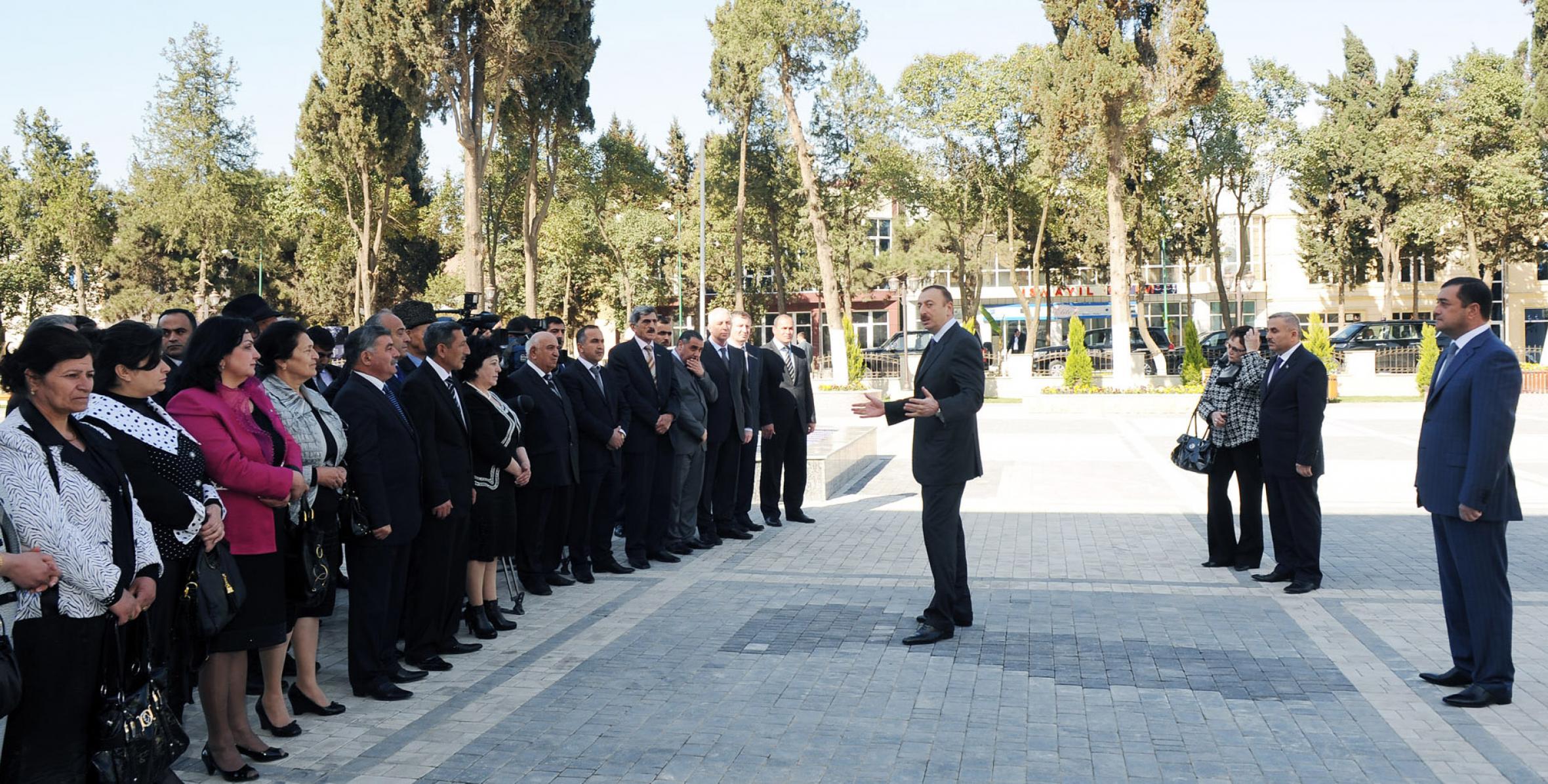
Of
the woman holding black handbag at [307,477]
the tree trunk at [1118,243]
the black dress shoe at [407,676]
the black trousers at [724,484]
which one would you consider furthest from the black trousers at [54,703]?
the tree trunk at [1118,243]

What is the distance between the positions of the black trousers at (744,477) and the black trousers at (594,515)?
1944mm

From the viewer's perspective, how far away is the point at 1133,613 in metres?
7.54

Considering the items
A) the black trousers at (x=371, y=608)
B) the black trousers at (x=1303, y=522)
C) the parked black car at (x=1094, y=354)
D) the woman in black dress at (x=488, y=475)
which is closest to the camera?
the black trousers at (x=371, y=608)

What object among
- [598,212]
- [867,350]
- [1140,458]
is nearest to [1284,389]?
[1140,458]

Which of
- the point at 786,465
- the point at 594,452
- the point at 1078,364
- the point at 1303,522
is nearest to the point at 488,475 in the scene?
the point at 594,452

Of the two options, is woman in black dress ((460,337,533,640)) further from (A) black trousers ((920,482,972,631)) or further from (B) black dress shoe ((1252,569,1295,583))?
(B) black dress shoe ((1252,569,1295,583))

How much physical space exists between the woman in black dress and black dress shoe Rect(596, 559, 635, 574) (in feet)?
6.30

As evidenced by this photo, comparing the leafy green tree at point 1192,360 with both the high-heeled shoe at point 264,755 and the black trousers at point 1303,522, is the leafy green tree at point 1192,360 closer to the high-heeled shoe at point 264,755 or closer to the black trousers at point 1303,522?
the black trousers at point 1303,522

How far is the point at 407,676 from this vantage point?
6.06 meters

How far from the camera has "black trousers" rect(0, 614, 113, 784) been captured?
373 centimetres

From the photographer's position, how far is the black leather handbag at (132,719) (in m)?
3.81

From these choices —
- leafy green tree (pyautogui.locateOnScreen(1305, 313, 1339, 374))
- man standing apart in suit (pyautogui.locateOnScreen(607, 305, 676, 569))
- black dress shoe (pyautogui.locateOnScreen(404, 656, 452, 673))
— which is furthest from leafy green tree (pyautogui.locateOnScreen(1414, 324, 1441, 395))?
black dress shoe (pyautogui.locateOnScreen(404, 656, 452, 673))

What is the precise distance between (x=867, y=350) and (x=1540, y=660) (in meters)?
37.2

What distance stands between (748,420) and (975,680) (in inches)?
212
